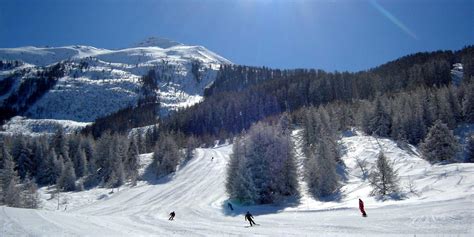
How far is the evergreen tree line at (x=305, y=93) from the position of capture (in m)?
136

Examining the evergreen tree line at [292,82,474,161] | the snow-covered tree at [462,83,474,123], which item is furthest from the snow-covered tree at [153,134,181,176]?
the snow-covered tree at [462,83,474,123]

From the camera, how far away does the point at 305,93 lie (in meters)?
156

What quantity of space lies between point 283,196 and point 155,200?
22357mm

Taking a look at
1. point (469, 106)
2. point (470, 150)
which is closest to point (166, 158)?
point (470, 150)

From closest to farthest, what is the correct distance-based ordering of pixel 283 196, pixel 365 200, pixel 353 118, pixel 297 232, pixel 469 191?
1. pixel 297 232
2. pixel 469 191
3. pixel 365 200
4. pixel 283 196
5. pixel 353 118

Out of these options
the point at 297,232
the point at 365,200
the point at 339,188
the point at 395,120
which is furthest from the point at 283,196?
the point at 395,120

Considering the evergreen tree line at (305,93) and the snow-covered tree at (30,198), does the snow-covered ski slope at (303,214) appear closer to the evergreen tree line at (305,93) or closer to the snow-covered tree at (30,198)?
the snow-covered tree at (30,198)

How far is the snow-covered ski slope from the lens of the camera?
21547 millimetres

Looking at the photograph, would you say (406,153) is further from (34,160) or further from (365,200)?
(34,160)

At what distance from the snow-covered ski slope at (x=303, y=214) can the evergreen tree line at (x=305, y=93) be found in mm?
80685

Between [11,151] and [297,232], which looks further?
[11,151]

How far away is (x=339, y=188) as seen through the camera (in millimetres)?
42750

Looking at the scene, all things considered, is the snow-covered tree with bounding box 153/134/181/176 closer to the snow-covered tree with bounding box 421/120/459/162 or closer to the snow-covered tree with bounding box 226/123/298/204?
the snow-covered tree with bounding box 226/123/298/204

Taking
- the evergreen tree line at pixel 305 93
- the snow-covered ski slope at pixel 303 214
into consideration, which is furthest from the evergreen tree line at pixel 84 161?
the evergreen tree line at pixel 305 93
